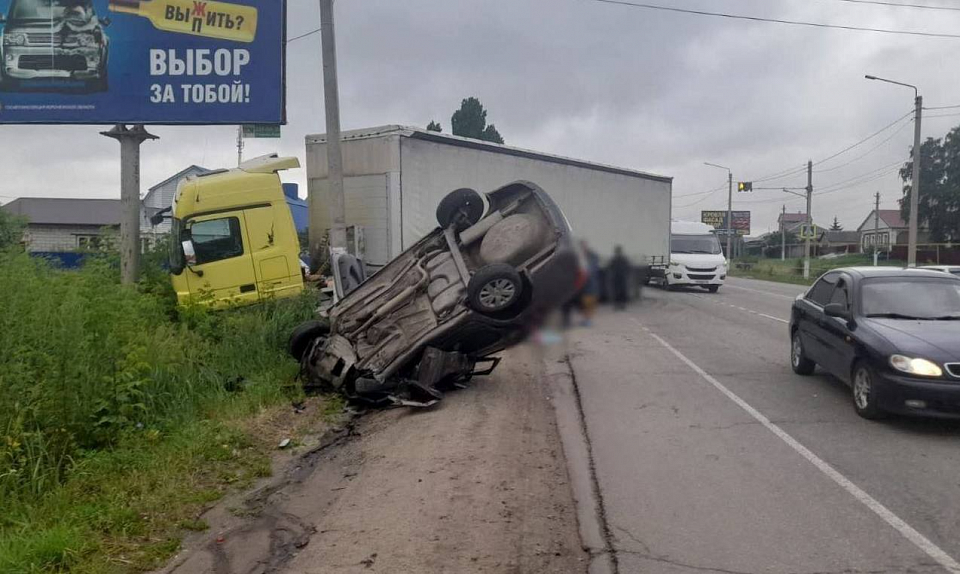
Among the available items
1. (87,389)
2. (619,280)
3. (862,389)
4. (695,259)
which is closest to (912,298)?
(862,389)

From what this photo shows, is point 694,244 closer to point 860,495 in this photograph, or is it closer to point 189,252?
point 189,252

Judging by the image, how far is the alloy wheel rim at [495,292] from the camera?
27.7 ft

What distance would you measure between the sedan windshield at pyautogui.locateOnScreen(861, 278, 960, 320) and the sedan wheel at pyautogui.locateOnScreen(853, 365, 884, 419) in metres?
Result: 0.84

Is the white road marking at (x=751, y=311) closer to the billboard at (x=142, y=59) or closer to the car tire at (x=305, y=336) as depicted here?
the car tire at (x=305, y=336)

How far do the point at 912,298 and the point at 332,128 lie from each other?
346 inches

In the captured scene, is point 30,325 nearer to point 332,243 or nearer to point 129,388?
point 129,388

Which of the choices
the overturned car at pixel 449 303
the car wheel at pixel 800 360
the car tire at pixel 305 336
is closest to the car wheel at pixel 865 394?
the car wheel at pixel 800 360

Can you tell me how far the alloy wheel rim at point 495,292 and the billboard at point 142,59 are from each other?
798 centimetres

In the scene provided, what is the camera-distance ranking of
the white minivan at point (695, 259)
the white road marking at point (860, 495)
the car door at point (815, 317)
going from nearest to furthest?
1. the white road marking at point (860, 495)
2. the car door at point (815, 317)
3. the white minivan at point (695, 259)

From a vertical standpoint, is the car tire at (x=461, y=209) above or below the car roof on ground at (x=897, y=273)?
above

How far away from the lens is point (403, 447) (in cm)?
703

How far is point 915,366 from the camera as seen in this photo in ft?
23.4

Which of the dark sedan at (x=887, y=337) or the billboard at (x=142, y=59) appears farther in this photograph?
the billboard at (x=142, y=59)

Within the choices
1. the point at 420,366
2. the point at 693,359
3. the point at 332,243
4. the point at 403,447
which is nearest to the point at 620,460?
the point at 403,447
